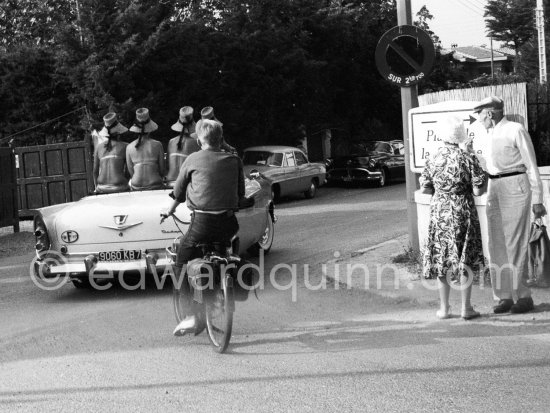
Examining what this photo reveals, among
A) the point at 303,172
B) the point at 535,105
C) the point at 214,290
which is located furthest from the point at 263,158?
the point at 214,290

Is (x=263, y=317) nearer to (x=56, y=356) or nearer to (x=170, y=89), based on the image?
(x=56, y=356)

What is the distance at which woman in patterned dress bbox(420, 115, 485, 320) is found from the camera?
768cm

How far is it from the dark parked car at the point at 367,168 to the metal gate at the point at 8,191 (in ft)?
41.7

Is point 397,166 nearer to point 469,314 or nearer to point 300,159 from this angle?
point 300,159

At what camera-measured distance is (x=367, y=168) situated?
91.7 ft

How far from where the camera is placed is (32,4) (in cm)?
2761

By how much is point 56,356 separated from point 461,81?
36.8m

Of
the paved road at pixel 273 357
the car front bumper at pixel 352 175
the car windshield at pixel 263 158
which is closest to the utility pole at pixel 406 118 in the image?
the paved road at pixel 273 357

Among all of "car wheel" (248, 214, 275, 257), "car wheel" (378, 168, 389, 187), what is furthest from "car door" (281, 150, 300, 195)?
"car wheel" (248, 214, 275, 257)

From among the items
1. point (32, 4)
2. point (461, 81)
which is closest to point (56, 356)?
point (32, 4)

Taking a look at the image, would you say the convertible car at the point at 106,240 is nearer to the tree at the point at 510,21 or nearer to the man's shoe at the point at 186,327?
the man's shoe at the point at 186,327

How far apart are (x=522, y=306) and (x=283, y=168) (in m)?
15.9

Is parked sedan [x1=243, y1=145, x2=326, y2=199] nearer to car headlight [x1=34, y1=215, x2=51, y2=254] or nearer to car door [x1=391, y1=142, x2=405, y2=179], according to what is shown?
car door [x1=391, y1=142, x2=405, y2=179]

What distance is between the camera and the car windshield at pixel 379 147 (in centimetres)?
2992
